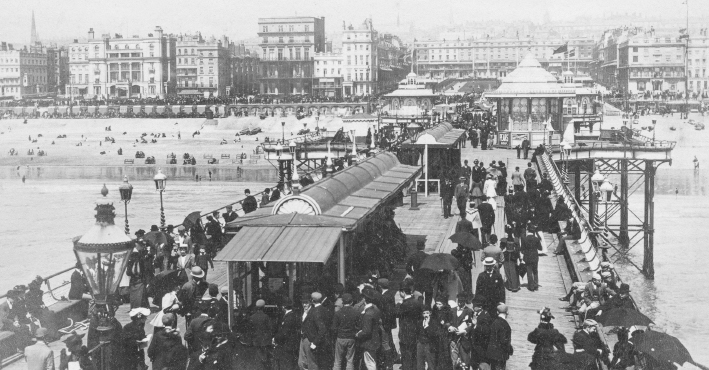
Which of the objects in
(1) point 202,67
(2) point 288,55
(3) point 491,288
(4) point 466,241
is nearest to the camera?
(3) point 491,288

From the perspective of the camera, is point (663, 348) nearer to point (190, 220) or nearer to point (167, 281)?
point (167, 281)

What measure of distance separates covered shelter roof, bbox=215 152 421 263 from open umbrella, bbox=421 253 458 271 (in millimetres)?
1210

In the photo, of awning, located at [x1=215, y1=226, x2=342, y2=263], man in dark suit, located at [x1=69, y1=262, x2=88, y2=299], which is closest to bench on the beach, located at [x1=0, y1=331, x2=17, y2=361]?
man in dark suit, located at [x1=69, y1=262, x2=88, y2=299]

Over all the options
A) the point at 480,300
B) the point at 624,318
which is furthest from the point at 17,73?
the point at 624,318

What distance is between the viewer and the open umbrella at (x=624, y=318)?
10.9 m

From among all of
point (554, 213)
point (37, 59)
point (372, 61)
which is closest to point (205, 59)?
point (372, 61)

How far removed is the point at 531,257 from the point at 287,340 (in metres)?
6.98

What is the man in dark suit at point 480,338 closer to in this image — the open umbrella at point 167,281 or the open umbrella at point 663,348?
the open umbrella at point 663,348

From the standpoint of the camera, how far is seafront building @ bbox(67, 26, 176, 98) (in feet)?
465

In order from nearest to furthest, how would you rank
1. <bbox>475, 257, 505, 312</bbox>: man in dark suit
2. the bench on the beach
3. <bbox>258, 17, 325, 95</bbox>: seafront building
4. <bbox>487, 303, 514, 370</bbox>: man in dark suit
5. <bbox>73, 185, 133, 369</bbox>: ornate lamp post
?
<bbox>73, 185, 133, 369</bbox>: ornate lamp post, <bbox>487, 303, 514, 370</bbox>: man in dark suit, <bbox>475, 257, 505, 312</bbox>: man in dark suit, the bench on the beach, <bbox>258, 17, 325, 95</bbox>: seafront building

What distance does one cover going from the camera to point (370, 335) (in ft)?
35.7

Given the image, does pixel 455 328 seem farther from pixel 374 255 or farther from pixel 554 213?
pixel 554 213

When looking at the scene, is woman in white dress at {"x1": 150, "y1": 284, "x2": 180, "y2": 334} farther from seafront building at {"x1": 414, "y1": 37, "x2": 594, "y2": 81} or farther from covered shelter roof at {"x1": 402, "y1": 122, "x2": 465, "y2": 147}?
seafront building at {"x1": 414, "y1": 37, "x2": 594, "y2": 81}

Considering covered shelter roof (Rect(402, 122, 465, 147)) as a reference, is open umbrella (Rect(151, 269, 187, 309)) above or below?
below
